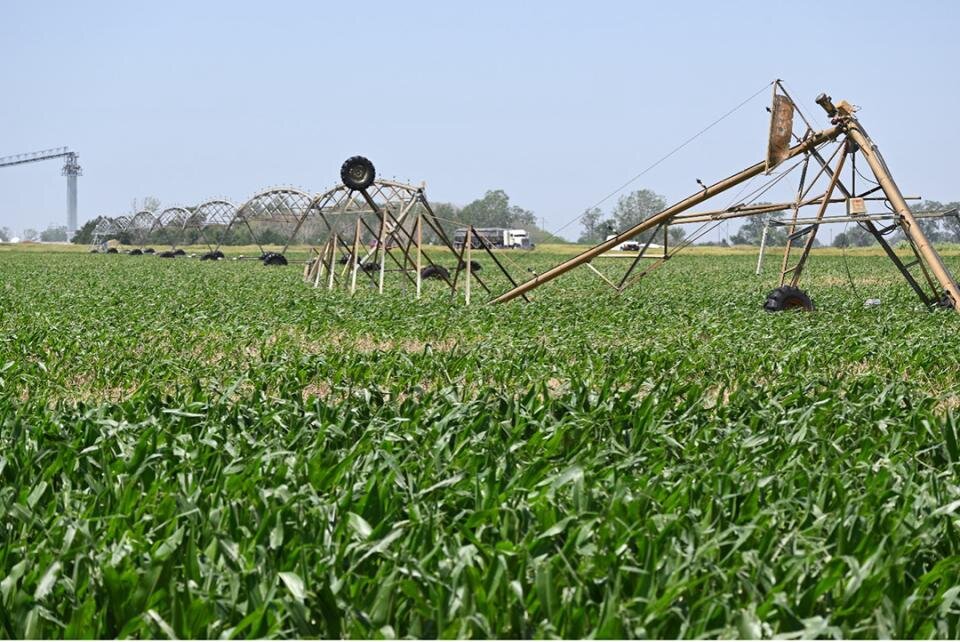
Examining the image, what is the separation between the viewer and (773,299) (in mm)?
18016

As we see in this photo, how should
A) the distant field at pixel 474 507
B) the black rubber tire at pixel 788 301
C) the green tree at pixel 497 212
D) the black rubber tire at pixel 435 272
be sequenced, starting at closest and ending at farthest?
the distant field at pixel 474 507 → the black rubber tire at pixel 788 301 → the black rubber tire at pixel 435 272 → the green tree at pixel 497 212

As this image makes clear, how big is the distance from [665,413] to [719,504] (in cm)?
260

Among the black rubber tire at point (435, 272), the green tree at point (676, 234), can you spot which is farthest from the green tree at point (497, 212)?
the black rubber tire at point (435, 272)

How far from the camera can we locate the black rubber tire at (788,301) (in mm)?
17859

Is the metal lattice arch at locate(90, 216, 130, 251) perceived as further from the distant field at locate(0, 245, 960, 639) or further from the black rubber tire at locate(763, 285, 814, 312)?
the distant field at locate(0, 245, 960, 639)

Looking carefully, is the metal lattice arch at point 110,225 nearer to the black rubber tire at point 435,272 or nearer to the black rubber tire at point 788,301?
the black rubber tire at point 435,272

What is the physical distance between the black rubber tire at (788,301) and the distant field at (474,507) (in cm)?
771

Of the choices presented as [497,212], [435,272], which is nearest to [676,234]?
[497,212]

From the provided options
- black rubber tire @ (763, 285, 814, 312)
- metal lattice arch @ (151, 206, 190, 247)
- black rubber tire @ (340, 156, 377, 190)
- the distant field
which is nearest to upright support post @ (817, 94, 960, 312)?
black rubber tire @ (763, 285, 814, 312)

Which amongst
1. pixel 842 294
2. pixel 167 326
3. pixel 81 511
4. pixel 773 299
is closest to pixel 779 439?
pixel 81 511

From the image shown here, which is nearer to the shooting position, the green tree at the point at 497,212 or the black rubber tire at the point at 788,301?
the black rubber tire at the point at 788,301

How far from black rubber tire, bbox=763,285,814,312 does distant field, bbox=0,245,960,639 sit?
303 inches

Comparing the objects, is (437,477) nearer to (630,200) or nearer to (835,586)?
(835,586)

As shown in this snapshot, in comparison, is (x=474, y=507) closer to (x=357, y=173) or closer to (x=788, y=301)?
(x=788, y=301)
